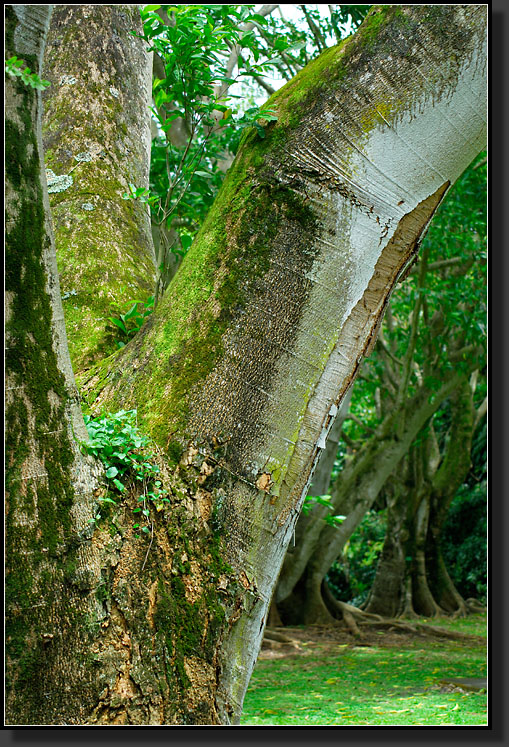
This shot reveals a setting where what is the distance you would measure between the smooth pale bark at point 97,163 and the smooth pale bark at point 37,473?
2.56ft

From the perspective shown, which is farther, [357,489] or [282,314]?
[357,489]

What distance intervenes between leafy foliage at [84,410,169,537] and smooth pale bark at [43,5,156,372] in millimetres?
691

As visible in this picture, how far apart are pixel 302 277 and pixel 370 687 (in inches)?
241

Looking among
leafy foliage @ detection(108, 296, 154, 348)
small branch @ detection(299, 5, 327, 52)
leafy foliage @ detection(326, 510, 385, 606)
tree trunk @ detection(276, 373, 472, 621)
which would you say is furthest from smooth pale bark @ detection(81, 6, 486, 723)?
leafy foliage @ detection(326, 510, 385, 606)

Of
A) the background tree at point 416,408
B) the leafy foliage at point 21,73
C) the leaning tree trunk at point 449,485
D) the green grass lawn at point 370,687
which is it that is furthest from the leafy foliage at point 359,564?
the leafy foliage at point 21,73

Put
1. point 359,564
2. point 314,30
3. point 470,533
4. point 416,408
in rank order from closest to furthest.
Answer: point 314,30 < point 416,408 < point 470,533 < point 359,564

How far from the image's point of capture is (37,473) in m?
1.56

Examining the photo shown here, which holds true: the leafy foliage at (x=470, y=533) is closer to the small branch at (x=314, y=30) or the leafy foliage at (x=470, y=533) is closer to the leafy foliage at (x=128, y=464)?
the small branch at (x=314, y=30)

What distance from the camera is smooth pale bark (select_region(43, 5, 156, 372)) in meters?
2.57

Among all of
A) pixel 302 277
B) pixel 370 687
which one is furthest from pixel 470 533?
pixel 302 277

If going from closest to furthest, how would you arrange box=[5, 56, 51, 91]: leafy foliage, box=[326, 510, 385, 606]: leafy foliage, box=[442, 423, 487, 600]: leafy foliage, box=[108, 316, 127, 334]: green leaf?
1. box=[5, 56, 51, 91]: leafy foliage
2. box=[108, 316, 127, 334]: green leaf
3. box=[442, 423, 487, 600]: leafy foliage
4. box=[326, 510, 385, 606]: leafy foliage

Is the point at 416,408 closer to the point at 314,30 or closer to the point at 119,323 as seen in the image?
the point at 314,30

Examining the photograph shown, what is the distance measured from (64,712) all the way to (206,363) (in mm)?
922

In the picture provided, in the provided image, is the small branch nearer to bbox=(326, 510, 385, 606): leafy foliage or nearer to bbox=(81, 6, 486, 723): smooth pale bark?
bbox=(81, 6, 486, 723): smooth pale bark
